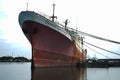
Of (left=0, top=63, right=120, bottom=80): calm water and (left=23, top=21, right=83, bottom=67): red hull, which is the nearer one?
(left=0, top=63, right=120, bottom=80): calm water

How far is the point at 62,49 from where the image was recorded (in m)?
32.3

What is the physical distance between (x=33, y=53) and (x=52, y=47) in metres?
2.76

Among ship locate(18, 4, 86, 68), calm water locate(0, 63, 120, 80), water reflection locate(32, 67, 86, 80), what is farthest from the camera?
ship locate(18, 4, 86, 68)

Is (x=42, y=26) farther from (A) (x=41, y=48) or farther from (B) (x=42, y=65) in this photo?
(B) (x=42, y=65)

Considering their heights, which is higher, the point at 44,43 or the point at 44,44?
the point at 44,43

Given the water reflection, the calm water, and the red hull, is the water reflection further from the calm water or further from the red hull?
the red hull

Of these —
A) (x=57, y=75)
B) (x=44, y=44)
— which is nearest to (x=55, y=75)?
(x=57, y=75)

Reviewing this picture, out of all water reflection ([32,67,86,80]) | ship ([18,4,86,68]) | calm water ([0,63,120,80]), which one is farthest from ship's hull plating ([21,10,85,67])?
water reflection ([32,67,86,80])

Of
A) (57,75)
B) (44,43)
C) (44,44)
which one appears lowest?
(57,75)

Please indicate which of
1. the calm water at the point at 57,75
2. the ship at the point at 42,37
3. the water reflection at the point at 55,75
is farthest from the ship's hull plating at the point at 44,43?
the water reflection at the point at 55,75

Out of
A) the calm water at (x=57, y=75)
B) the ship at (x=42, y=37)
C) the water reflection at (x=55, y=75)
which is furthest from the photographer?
the ship at (x=42, y=37)

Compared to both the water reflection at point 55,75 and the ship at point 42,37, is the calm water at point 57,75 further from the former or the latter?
the ship at point 42,37

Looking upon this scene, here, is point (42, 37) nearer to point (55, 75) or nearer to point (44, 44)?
point (44, 44)

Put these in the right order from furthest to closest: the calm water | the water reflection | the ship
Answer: the ship, the calm water, the water reflection
